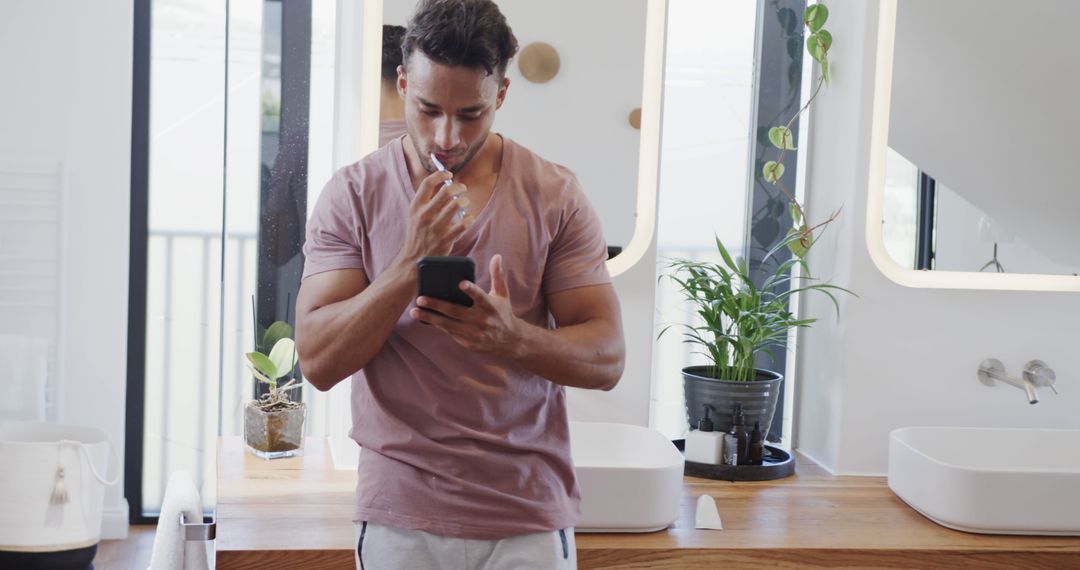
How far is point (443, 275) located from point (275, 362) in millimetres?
931

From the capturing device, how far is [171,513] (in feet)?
6.06

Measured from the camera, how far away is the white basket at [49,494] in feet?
9.82

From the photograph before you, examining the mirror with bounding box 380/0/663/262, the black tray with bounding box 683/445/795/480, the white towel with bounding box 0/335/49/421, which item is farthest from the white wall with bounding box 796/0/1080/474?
the white towel with bounding box 0/335/49/421

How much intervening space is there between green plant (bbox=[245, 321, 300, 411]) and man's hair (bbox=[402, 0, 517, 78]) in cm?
85

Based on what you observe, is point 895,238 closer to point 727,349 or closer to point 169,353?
point 727,349

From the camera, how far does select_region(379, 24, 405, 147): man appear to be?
1986 millimetres

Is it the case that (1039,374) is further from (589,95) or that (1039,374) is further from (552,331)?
(552,331)

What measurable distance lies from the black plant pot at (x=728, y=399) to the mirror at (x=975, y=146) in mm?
397

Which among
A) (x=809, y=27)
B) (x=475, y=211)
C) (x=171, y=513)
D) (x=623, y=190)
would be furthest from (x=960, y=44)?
(x=171, y=513)

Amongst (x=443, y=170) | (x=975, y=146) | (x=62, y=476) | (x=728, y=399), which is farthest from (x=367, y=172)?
(x=62, y=476)

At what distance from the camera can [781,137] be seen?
7.82 feet

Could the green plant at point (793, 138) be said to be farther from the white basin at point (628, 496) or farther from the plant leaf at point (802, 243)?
the white basin at point (628, 496)

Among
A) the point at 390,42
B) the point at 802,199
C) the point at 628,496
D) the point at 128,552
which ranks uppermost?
the point at 390,42

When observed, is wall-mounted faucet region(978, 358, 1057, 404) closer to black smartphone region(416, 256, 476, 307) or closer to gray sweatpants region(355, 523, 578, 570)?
gray sweatpants region(355, 523, 578, 570)
